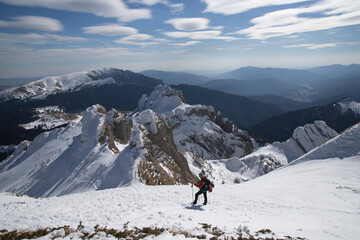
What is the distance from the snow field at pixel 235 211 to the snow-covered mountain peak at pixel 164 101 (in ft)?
377

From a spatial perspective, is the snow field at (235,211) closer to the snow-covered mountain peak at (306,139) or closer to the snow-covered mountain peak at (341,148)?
the snow-covered mountain peak at (341,148)

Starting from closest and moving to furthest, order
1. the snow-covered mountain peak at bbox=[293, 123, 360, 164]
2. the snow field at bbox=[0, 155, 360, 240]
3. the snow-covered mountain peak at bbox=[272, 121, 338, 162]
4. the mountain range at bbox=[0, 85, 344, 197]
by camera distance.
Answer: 1. the snow field at bbox=[0, 155, 360, 240]
2. the snow-covered mountain peak at bbox=[293, 123, 360, 164]
3. the mountain range at bbox=[0, 85, 344, 197]
4. the snow-covered mountain peak at bbox=[272, 121, 338, 162]

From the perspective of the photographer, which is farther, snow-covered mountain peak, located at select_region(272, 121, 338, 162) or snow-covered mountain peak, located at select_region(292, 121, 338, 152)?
snow-covered mountain peak, located at select_region(272, 121, 338, 162)

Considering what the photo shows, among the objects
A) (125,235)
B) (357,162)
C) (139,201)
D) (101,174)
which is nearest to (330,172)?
(357,162)

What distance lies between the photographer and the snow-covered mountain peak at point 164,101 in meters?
138

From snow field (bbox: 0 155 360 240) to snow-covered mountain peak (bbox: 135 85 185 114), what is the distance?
115 meters

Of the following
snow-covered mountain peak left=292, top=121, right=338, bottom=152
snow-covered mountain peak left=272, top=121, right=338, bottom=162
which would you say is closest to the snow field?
snow-covered mountain peak left=272, top=121, right=338, bottom=162

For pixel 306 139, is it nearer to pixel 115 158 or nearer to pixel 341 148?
pixel 341 148

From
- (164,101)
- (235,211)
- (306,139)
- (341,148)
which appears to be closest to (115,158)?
(235,211)

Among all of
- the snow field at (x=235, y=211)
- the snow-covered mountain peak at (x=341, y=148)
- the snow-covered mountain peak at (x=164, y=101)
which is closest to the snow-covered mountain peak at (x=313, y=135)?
the snow-covered mountain peak at (x=341, y=148)

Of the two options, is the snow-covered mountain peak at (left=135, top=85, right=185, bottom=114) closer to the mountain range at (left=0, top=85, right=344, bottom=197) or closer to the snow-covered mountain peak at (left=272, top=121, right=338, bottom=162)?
the mountain range at (left=0, top=85, right=344, bottom=197)

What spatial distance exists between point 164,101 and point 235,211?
423ft

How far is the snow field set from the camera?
1189 centimetres

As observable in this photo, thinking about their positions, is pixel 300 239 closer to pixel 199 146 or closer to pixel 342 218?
pixel 342 218
